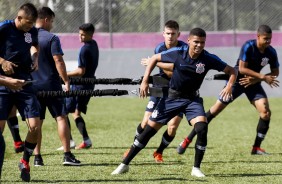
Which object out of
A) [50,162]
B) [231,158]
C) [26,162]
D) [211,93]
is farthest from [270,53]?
[211,93]

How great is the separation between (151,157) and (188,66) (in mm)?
2587

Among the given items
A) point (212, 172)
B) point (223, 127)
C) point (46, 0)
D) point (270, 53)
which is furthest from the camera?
point (46, 0)

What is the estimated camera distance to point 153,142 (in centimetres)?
1542

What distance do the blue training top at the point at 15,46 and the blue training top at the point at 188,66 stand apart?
1.77 meters

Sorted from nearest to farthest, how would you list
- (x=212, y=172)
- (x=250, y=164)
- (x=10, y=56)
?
(x=10, y=56) → (x=212, y=172) → (x=250, y=164)

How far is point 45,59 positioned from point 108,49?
511 inches

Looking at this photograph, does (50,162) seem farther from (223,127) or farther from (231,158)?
(223,127)

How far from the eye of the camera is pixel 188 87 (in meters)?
11.0

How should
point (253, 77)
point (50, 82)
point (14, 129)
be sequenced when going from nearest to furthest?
point (50, 82)
point (253, 77)
point (14, 129)

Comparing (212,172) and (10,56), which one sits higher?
(10,56)

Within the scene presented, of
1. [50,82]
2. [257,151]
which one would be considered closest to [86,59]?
[50,82]

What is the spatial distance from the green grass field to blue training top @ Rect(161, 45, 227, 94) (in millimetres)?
1147

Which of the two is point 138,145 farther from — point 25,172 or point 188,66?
point 25,172

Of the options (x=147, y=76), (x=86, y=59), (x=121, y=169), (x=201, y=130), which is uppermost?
(x=147, y=76)
